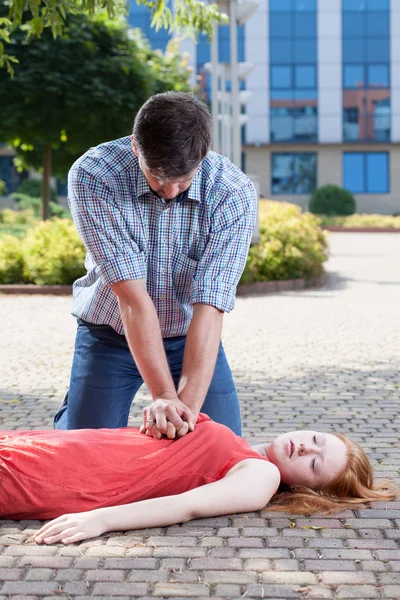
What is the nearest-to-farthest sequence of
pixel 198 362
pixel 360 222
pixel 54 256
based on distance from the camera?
1. pixel 198 362
2. pixel 54 256
3. pixel 360 222

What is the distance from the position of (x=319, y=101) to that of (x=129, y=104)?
99.1ft

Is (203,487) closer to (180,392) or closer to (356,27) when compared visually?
(180,392)

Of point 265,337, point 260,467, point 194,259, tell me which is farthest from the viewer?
point 265,337

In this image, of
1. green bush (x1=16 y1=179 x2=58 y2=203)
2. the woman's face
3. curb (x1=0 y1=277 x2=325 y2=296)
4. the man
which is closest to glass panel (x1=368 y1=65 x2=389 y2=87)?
green bush (x1=16 y1=179 x2=58 y2=203)

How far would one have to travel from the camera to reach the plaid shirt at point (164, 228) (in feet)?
13.4

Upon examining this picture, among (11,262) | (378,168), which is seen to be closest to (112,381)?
(11,262)

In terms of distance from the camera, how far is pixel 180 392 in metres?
3.95

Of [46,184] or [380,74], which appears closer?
[46,184]

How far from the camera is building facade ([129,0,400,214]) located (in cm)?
4834

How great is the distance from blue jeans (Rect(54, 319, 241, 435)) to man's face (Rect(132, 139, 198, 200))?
91cm

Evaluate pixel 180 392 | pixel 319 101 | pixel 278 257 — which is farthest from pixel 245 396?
pixel 319 101

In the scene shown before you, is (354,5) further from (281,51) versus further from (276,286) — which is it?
(276,286)

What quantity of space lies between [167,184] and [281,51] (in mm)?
46550

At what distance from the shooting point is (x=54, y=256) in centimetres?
1504
